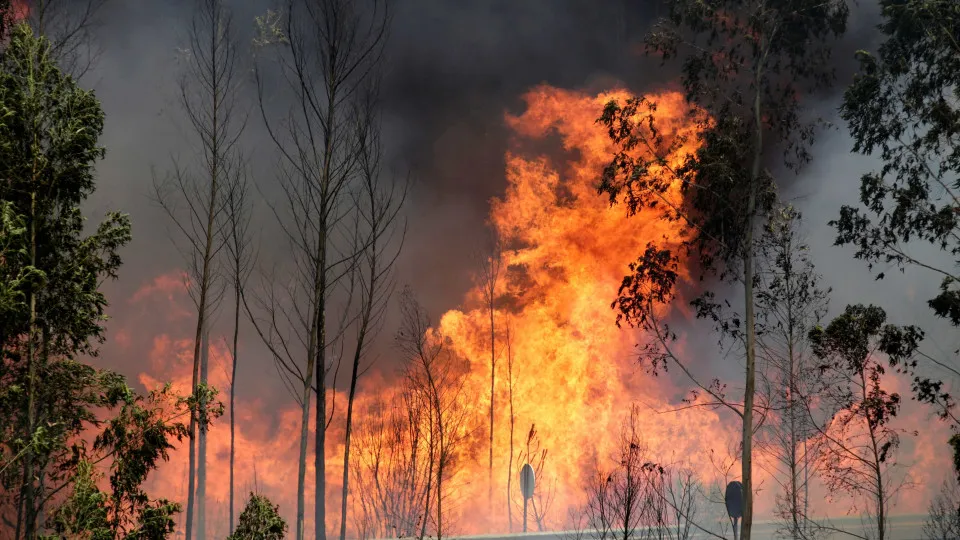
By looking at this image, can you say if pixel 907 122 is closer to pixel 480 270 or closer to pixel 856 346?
pixel 856 346

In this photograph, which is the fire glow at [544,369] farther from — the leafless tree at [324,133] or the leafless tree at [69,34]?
the leafless tree at [69,34]

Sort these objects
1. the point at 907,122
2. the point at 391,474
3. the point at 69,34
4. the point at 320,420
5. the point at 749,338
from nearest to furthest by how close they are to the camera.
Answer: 1. the point at 320,420
2. the point at 69,34
3. the point at 749,338
4. the point at 907,122
5. the point at 391,474

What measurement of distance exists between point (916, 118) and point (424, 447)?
581 inches

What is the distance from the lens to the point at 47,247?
439 inches

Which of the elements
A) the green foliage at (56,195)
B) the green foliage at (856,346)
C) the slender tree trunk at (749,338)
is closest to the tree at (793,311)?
the green foliage at (856,346)

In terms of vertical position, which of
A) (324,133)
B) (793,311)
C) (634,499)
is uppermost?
(324,133)

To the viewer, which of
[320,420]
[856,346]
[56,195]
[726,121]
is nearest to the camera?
[56,195]

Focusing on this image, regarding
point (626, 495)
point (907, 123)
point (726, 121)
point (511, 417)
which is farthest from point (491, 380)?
point (907, 123)

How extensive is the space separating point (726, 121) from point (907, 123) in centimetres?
396

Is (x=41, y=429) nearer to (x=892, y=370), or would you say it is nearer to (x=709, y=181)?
(x=709, y=181)

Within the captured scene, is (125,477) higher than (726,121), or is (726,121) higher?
(726,121)

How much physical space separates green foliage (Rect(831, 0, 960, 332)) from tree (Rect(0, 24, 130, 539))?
14.0 metres

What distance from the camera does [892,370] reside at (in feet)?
90.3

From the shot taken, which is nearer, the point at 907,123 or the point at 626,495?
the point at 626,495
